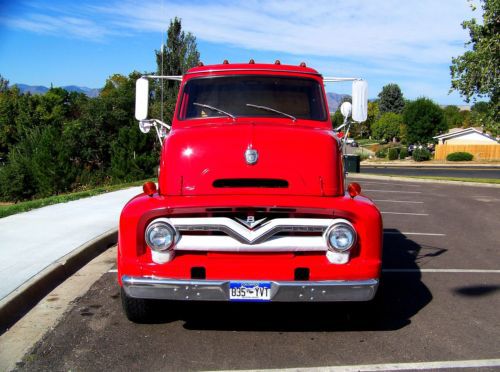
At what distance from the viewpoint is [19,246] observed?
24.7ft

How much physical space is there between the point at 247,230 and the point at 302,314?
141cm

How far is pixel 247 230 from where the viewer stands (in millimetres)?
4383

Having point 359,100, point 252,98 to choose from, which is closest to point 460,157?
point 359,100

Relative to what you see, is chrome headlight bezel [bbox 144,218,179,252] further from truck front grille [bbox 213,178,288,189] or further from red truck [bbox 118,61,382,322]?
truck front grille [bbox 213,178,288,189]

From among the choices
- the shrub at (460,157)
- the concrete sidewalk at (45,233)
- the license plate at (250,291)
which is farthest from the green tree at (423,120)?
the license plate at (250,291)

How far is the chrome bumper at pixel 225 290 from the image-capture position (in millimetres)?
4277

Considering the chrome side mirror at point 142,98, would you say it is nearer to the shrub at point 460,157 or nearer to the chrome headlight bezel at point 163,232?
the chrome headlight bezel at point 163,232

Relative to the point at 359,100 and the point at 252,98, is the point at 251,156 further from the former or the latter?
the point at 359,100

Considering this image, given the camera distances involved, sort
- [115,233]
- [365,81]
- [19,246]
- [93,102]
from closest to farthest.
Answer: [365,81] < [19,246] < [115,233] < [93,102]

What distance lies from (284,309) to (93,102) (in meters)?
44.5

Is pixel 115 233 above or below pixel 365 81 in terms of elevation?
below

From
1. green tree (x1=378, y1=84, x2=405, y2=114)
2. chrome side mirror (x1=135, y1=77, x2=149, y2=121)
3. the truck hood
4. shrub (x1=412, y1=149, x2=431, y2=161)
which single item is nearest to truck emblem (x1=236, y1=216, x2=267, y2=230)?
the truck hood

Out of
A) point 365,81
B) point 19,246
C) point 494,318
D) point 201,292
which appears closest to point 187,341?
point 201,292

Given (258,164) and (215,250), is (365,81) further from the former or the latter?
(215,250)
